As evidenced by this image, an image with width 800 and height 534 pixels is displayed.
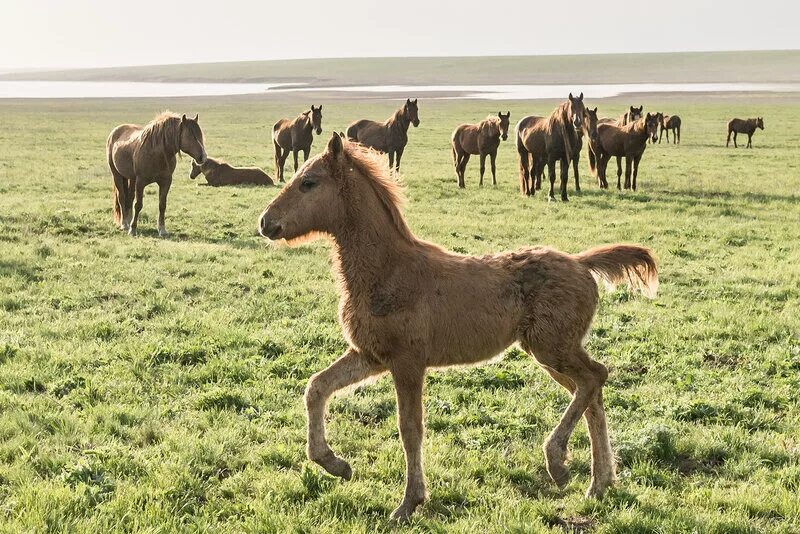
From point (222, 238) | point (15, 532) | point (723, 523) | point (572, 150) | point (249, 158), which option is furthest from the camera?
point (249, 158)

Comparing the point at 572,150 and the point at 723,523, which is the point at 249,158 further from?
the point at 723,523

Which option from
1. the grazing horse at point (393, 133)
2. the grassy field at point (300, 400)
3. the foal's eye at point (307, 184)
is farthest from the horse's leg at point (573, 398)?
the grazing horse at point (393, 133)

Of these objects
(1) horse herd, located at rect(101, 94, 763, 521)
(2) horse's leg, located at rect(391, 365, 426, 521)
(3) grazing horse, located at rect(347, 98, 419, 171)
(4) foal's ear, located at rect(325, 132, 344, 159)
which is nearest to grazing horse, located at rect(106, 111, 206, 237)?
(1) horse herd, located at rect(101, 94, 763, 521)

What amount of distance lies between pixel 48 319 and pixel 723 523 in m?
7.79

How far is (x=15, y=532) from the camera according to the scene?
4195 millimetres

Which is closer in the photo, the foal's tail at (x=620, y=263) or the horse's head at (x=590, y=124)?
the foal's tail at (x=620, y=263)

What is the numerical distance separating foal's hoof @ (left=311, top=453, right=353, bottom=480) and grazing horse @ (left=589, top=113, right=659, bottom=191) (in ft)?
58.6

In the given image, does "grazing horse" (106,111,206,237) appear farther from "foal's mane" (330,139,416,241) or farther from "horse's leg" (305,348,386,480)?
"horse's leg" (305,348,386,480)

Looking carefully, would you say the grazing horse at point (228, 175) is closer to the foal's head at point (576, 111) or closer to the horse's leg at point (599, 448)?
the foal's head at point (576, 111)

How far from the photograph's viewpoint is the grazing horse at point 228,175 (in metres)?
22.2

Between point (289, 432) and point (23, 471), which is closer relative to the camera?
point (23, 471)

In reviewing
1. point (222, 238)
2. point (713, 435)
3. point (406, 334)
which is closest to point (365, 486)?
point (406, 334)

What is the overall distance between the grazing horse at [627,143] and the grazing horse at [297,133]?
944 centimetres

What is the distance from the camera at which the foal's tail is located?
5262 millimetres
